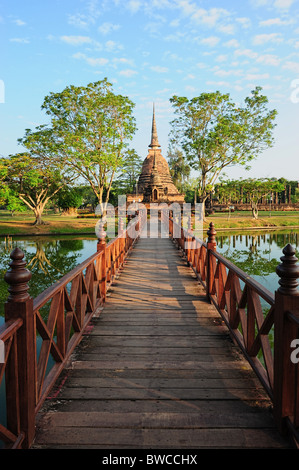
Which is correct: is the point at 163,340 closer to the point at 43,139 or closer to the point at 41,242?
the point at 41,242

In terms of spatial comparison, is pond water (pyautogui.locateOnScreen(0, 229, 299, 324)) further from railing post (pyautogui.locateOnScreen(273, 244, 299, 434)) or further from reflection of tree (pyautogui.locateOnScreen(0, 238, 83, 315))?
railing post (pyautogui.locateOnScreen(273, 244, 299, 434))

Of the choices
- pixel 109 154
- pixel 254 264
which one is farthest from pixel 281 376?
pixel 109 154

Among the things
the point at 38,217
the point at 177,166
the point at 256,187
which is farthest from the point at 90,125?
the point at 177,166

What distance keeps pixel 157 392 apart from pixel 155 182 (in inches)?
1713

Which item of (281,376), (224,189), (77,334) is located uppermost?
(224,189)

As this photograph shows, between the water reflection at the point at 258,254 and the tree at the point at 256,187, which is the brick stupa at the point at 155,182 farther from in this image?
the water reflection at the point at 258,254

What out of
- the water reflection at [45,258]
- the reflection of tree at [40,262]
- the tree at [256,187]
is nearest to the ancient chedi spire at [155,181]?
the tree at [256,187]

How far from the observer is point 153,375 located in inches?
122

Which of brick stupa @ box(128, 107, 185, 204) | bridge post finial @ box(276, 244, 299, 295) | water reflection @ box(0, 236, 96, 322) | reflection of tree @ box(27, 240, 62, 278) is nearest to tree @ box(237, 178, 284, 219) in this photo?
brick stupa @ box(128, 107, 185, 204)

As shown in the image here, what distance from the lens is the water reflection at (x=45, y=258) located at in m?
11.4

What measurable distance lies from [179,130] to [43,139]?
41.2 feet

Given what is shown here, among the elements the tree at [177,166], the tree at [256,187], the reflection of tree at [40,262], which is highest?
the tree at [177,166]

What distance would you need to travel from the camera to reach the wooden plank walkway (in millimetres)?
2229

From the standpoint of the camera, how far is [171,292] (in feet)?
20.5
